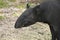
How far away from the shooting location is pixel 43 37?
776 centimetres

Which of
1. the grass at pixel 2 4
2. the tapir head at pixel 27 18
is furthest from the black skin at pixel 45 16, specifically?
the grass at pixel 2 4

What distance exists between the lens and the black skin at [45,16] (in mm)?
6664

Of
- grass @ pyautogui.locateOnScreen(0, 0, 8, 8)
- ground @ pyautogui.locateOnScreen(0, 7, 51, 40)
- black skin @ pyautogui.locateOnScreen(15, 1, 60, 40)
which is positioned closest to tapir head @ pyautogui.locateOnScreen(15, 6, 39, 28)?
black skin @ pyautogui.locateOnScreen(15, 1, 60, 40)

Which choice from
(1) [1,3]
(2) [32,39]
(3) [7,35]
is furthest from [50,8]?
(1) [1,3]

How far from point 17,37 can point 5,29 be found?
2.45 feet

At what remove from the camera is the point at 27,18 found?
22.9 feet

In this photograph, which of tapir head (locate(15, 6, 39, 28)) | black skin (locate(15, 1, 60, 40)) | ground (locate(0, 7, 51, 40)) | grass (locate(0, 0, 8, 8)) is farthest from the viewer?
grass (locate(0, 0, 8, 8))

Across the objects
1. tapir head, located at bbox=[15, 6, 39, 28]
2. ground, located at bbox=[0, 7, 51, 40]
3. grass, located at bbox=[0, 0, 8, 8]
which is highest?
tapir head, located at bbox=[15, 6, 39, 28]

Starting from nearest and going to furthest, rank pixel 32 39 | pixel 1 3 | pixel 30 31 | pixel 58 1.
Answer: pixel 58 1, pixel 32 39, pixel 30 31, pixel 1 3

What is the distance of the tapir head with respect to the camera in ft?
22.6

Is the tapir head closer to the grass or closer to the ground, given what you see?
the ground

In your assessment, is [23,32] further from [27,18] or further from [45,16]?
[45,16]

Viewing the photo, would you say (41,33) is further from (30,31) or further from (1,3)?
(1,3)

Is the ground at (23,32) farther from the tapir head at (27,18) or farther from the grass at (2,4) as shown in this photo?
the grass at (2,4)
